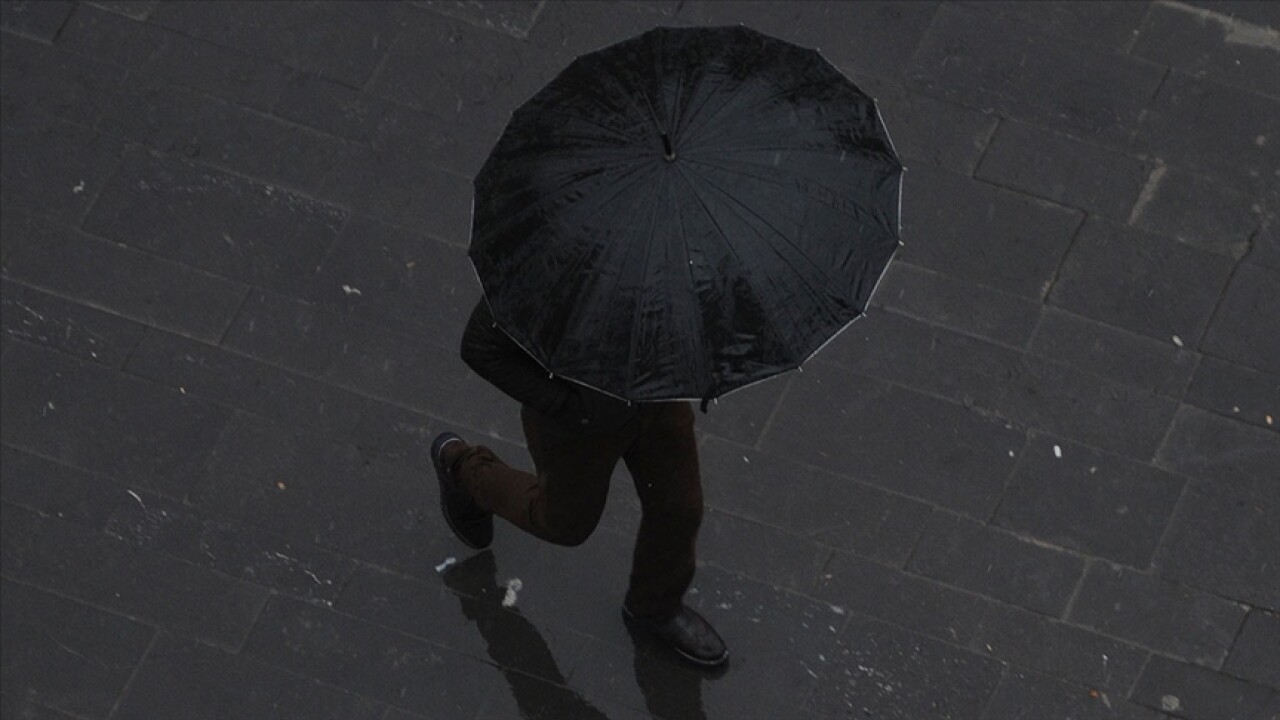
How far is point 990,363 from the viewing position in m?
6.18

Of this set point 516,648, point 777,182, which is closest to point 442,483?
point 516,648

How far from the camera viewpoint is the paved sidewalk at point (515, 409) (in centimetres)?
573

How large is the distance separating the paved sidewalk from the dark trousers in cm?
50

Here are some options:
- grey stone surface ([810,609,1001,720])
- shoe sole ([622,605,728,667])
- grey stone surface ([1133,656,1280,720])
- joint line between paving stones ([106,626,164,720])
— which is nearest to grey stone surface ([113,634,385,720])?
joint line between paving stones ([106,626,164,720])

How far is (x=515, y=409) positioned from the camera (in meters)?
6.15

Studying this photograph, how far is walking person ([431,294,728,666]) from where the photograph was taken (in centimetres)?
459

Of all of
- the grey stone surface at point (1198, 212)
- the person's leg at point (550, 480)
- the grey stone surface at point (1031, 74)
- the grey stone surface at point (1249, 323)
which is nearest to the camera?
the person's leg at point (550, 480)

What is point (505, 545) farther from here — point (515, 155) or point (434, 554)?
point (515, 155)

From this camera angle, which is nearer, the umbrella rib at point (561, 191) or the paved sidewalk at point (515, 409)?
the umbrella rib at point (561, 191)

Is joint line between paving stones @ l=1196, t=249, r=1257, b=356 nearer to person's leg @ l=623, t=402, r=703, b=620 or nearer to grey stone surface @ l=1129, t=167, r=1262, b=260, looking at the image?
grey stone surface @ l=1129, t=167, r=1262, b=260

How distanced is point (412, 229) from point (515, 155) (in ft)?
7.04

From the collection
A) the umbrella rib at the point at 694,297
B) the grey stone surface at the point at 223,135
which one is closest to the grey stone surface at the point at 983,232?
the grey stone surface at the point at 223,135

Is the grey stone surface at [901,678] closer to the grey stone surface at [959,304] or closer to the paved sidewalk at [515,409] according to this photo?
the paved sidewalk at [515,409]

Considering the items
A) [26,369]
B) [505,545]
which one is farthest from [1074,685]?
[26,369]
